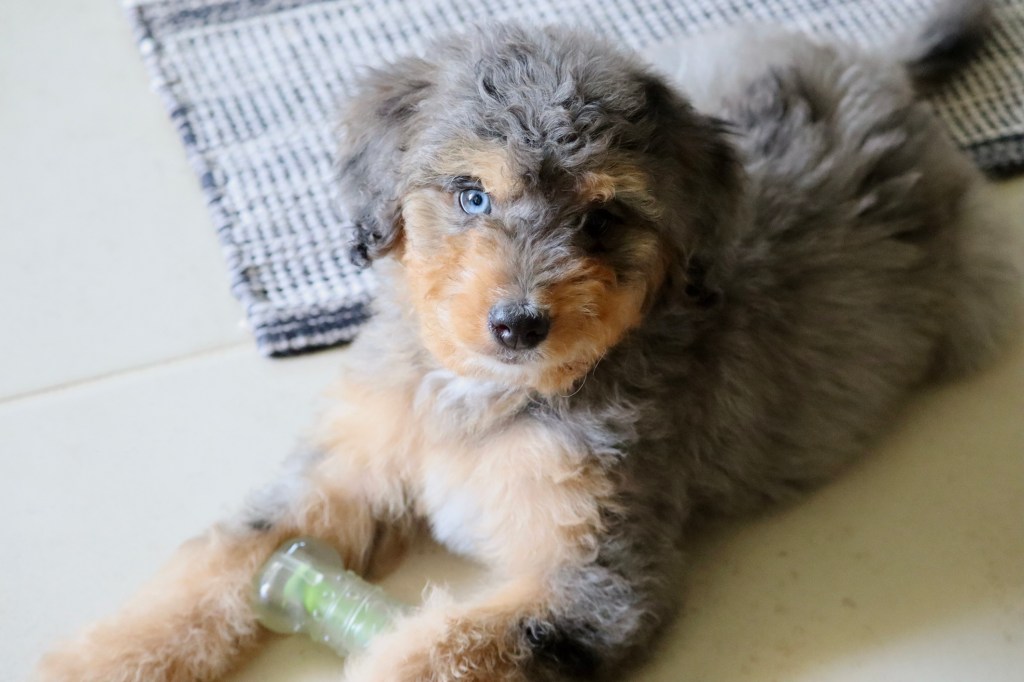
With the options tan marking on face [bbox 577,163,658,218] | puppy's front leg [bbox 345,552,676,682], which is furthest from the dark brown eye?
puppy's front leg [bbox 345,552,676,682]

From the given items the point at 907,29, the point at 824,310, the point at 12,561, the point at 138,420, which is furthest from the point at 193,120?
the point at 907,29

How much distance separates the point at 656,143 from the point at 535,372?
0.38 m

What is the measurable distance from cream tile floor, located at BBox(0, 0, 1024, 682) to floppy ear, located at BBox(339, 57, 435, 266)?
615mm

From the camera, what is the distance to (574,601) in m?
1.66

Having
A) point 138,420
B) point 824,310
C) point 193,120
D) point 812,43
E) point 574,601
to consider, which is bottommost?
point 574,601

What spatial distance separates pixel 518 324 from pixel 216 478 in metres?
0.88

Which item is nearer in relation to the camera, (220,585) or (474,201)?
(474,201)

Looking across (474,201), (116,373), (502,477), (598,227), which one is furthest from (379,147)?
(116,373)

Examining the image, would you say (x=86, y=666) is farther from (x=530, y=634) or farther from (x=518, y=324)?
(x=518, y=324)

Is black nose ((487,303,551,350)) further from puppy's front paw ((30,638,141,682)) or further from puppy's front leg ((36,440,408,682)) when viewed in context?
puppy's front paw ((30,638,141,682))

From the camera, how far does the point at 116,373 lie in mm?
2281

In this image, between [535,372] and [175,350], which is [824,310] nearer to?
[535,372]

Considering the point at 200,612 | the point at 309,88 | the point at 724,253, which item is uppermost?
the point at 309,88

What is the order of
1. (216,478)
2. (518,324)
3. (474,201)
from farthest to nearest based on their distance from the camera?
1. (216,478)
2. (474,201)
3. (518,324)
